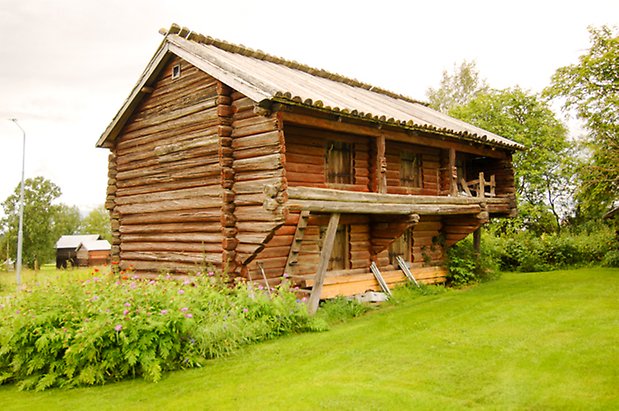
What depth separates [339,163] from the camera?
44.7 feet

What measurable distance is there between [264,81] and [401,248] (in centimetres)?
808

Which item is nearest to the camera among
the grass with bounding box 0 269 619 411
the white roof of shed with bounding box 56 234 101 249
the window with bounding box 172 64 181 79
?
the grass with bounding box 0 269 619 411

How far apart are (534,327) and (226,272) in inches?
253

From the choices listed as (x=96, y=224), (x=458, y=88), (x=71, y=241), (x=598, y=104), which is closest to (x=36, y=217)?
(x=71, y=241)

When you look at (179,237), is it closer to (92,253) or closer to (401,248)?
(401,248)

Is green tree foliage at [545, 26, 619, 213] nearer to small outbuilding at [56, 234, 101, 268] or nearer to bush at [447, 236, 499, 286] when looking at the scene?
bush at [447, 236, 499, 286]

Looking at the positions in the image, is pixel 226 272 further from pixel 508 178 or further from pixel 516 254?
pixel 516 254

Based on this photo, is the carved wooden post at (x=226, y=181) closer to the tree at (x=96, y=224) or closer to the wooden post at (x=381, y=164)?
the wooden post at (x=381, y=164)

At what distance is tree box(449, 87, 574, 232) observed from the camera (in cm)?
2958

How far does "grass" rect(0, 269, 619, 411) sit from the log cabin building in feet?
8.58

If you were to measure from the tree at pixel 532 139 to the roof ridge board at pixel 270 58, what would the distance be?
41.5ft

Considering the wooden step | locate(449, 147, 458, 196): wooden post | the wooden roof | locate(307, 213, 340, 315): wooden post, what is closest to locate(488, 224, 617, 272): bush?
the wooden roof

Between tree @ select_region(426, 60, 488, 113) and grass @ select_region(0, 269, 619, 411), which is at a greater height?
tree @ select_region(426, 60, 488, 113)

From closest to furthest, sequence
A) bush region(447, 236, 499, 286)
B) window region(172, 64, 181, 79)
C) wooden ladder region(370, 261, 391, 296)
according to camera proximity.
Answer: window region(172, 64, 181, 79) → wooden ladder region(370, 261, 391, 296) → bush region(447, 236, 499, 286)
